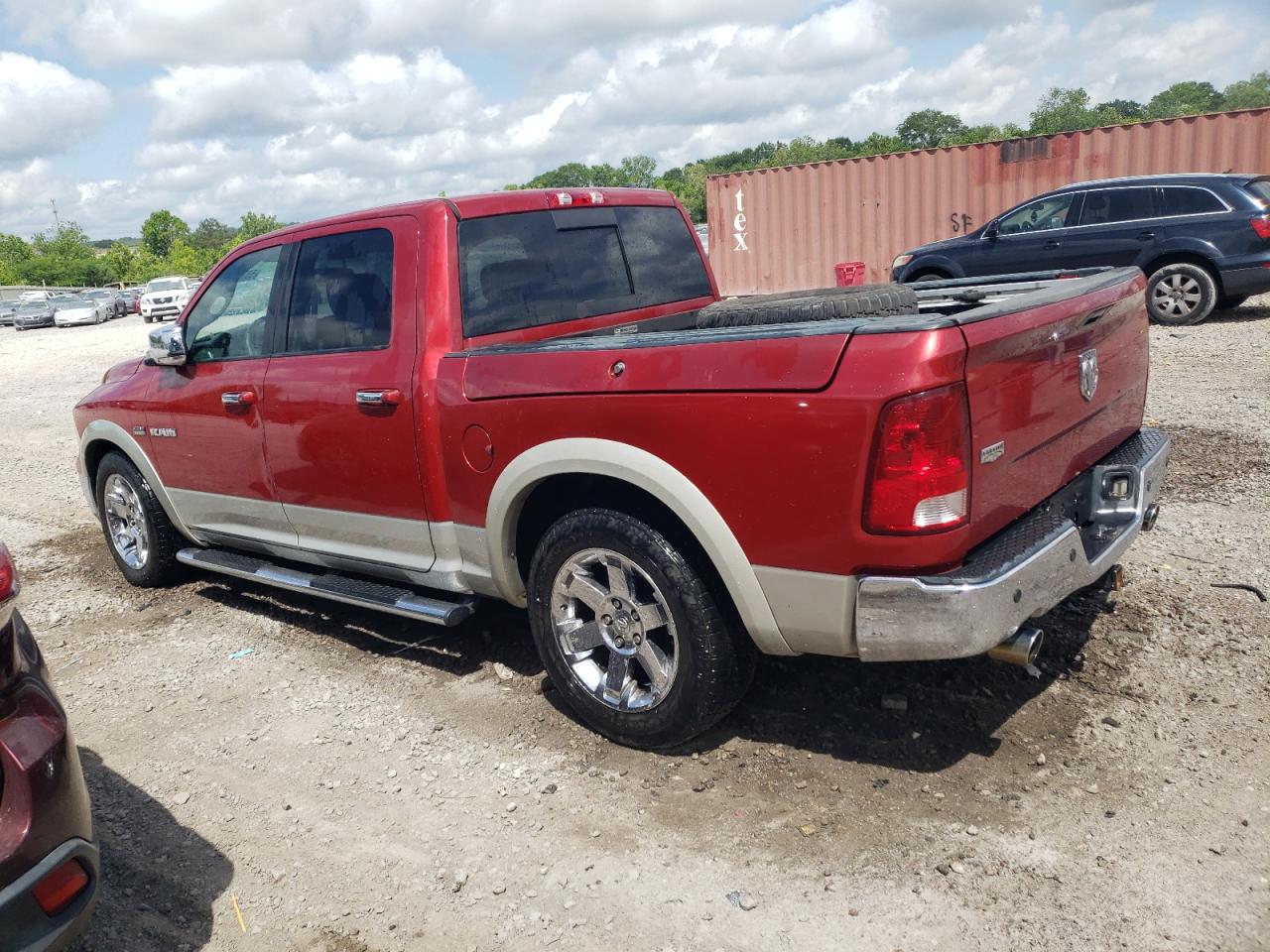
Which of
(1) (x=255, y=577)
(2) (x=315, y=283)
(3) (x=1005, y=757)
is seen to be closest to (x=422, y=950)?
(3) (x=1005, y=757)

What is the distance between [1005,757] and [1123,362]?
4.96 ft

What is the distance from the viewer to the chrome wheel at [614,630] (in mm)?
3436

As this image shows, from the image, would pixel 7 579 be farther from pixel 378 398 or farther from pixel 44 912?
pixel 378 398

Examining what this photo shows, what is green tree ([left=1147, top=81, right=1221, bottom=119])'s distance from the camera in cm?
9638

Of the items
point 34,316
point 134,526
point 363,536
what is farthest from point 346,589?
point 34,316

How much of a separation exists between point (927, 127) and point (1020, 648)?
114 metres

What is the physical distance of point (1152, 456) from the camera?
377cm

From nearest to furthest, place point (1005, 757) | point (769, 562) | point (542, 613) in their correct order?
point (769, 562)
point (1005, 757)
point (542, 613)

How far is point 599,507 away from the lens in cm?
353

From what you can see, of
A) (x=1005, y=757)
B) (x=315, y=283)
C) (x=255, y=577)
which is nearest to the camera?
(x=1005, y=757)

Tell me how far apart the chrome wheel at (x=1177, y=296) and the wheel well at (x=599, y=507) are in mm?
10363

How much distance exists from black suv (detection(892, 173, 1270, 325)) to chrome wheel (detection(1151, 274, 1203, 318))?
0.03 ft

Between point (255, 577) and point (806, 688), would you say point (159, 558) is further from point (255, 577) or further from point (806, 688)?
point (806, 688)

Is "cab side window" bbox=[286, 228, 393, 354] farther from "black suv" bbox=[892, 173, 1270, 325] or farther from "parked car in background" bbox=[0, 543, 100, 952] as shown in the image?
"black suv" bbox=[892, 173, 1270, 325]
